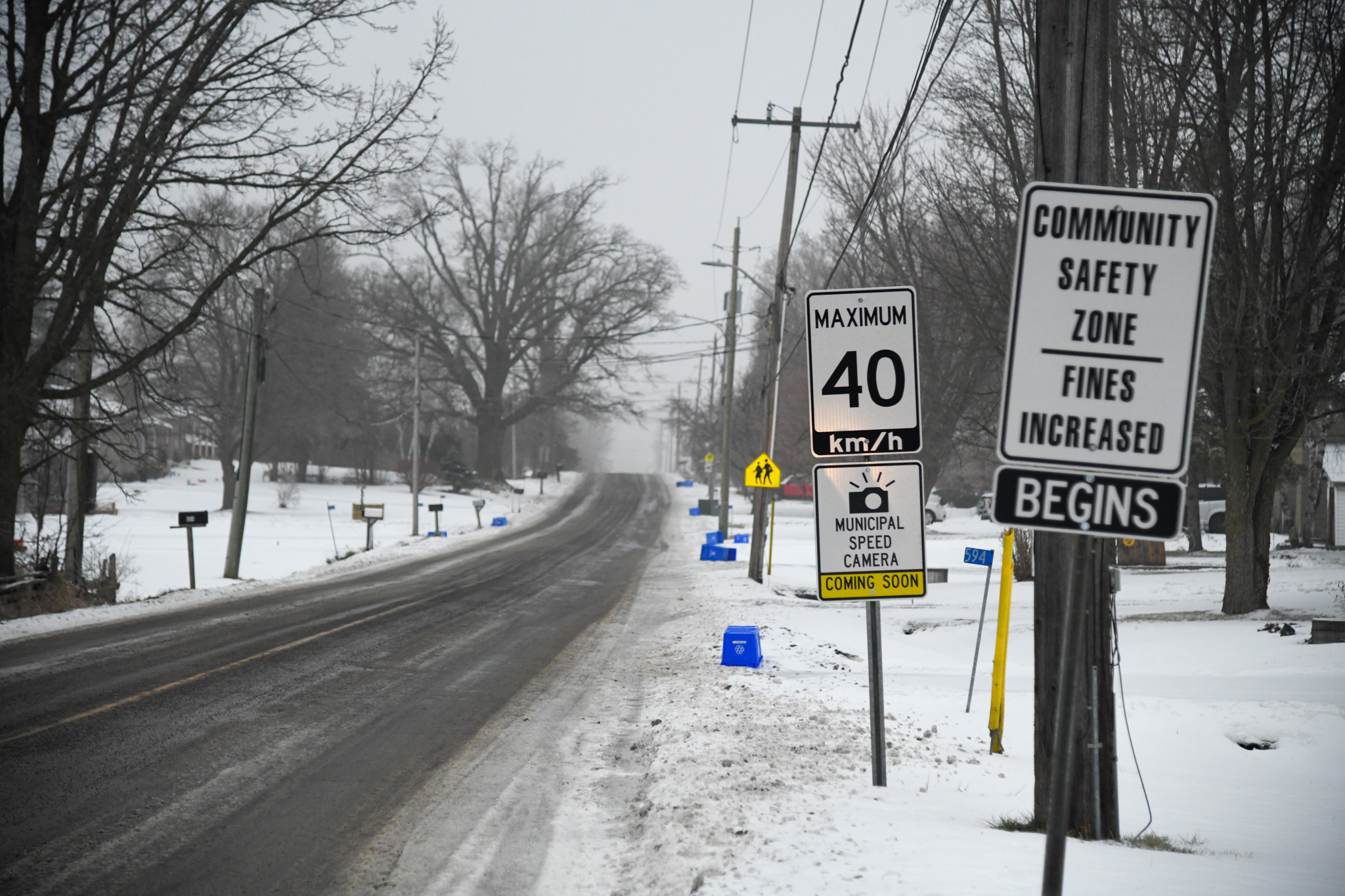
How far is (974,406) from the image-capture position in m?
25.6

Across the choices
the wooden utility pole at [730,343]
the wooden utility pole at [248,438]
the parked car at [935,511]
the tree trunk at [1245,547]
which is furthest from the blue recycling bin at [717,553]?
the tree trunk at [1245,547]

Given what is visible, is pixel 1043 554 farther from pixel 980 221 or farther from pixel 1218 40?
pixel 980 221

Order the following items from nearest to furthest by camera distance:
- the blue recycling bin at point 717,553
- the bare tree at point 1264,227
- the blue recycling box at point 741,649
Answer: the blue recycling box at point 741,649
the bare tree at point 1264,227
the blue recycling bin at point 717,553

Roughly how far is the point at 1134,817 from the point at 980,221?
1218 centimetres

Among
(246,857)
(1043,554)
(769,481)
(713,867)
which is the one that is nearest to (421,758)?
(246,857)

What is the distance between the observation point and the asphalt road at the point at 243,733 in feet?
16.1

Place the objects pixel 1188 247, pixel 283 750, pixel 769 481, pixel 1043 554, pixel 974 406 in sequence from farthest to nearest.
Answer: pixel 974 406 → pixel 769 481 → pixel 283 750 → pixel 1043 554 → pixel 1188 247

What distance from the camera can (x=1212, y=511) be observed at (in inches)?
1475

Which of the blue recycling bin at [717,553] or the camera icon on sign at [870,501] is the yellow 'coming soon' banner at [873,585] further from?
the blue recycling bin at [717,553]

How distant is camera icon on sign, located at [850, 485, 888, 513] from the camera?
6.15 m

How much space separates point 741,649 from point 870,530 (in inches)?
201

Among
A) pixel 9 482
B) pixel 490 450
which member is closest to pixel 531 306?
pixel 490 450

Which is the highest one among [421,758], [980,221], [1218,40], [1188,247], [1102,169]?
[1218,40]

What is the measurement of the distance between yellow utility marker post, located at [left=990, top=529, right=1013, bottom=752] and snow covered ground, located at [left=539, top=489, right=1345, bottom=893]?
18cm
